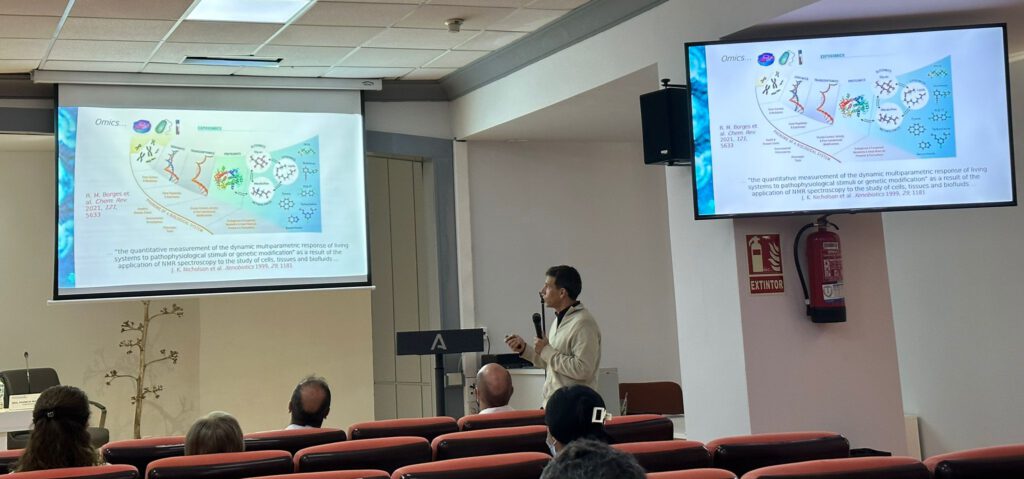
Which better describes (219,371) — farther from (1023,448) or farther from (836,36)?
(1023,448)

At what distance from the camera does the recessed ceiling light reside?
222 inches

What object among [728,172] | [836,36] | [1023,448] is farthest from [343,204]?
[1023,448]

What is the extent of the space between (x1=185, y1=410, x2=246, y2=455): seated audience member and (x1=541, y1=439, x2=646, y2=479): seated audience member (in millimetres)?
2189

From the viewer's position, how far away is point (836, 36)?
482cm

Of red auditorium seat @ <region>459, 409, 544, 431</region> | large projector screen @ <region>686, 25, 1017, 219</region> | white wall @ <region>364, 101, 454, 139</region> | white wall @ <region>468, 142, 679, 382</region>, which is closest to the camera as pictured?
red auditorium seat @ <region>459, 409, 544, 431</region>

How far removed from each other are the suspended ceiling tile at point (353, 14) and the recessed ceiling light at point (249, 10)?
0.33 feet

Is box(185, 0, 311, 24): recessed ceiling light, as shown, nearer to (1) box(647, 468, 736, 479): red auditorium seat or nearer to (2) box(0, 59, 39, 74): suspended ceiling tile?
(2) box(0, 59, 39, 74): suspended ceiling tile

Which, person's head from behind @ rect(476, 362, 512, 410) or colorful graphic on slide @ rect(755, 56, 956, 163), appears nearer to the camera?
person's head from behind @ rect(476, 362, 512, 410)

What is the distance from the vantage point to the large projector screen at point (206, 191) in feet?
22.1

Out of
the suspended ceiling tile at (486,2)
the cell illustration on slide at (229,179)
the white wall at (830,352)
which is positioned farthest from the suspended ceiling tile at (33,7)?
the white wall at (830,352)

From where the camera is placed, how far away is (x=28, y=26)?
5.71 metres

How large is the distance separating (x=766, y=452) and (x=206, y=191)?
5.11 meters

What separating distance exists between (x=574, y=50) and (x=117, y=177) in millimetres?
3154

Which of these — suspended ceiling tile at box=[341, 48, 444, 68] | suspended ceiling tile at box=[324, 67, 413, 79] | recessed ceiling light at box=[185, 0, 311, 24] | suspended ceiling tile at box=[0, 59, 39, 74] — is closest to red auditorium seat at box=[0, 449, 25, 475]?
recessed ceiling light at box=[185, 0, 311, 24]
